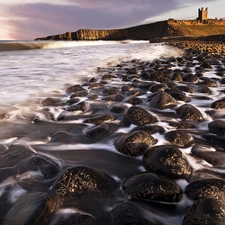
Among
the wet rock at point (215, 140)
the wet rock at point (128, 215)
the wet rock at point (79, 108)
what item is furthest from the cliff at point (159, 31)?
the wet rock at point (128, 215)

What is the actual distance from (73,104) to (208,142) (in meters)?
2.37

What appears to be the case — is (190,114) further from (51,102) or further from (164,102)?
(51,102)

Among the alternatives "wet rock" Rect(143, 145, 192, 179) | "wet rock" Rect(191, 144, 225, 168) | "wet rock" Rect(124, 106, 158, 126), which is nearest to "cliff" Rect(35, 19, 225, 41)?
"wet rock" Rect(124, 106, 158, 126)

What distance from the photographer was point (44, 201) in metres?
1.38

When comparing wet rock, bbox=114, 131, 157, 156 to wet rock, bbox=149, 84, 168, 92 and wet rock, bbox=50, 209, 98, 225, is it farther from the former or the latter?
wet rock, bbox=149, 84, 168, 92

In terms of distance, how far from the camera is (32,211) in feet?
4.21

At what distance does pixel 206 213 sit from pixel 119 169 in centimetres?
90

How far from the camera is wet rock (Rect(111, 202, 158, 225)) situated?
1295 mm

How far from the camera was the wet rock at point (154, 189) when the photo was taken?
1487 mm

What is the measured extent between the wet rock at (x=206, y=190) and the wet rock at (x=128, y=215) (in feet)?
1.32

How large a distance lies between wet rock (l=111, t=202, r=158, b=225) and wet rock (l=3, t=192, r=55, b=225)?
42cm

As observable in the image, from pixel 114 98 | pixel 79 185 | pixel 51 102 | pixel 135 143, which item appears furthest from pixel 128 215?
pixel 51 102

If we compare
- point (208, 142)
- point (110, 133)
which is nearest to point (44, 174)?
point (110, 133)

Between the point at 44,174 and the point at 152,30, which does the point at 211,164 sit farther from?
the point at 152,30
